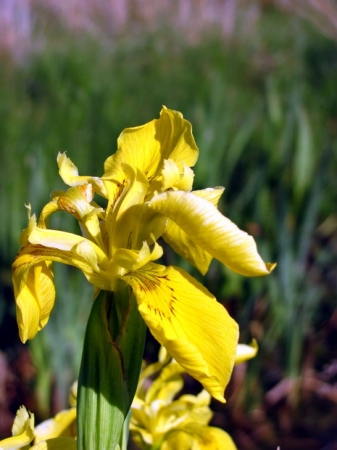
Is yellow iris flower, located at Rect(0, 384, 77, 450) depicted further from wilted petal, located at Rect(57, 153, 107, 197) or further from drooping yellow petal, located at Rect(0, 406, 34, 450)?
wilted petal, located at Rect(57, 153, 107, 197)

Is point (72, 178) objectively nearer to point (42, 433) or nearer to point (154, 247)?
point (154, 247)

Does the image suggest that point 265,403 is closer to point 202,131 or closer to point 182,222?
point 202,131

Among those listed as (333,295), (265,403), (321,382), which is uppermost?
(333,295)

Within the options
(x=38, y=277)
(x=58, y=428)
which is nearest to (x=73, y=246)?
(x=38, y=277)

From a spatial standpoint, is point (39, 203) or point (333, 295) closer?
point (39, 203)

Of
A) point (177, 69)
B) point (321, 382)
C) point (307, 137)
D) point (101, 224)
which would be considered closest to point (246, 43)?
point (177, 69)

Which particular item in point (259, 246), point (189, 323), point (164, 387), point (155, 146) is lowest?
point (259, 246)

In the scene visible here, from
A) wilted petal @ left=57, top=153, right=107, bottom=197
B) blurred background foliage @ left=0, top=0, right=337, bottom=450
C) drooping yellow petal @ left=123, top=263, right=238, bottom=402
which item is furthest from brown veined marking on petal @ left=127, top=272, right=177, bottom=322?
blurred background foliage @ left=0, top=0, right=337, bottom=450

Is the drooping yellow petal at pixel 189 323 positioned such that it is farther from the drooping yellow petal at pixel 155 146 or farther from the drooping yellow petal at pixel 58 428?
the drooping yellow petal at pixel 58 428
